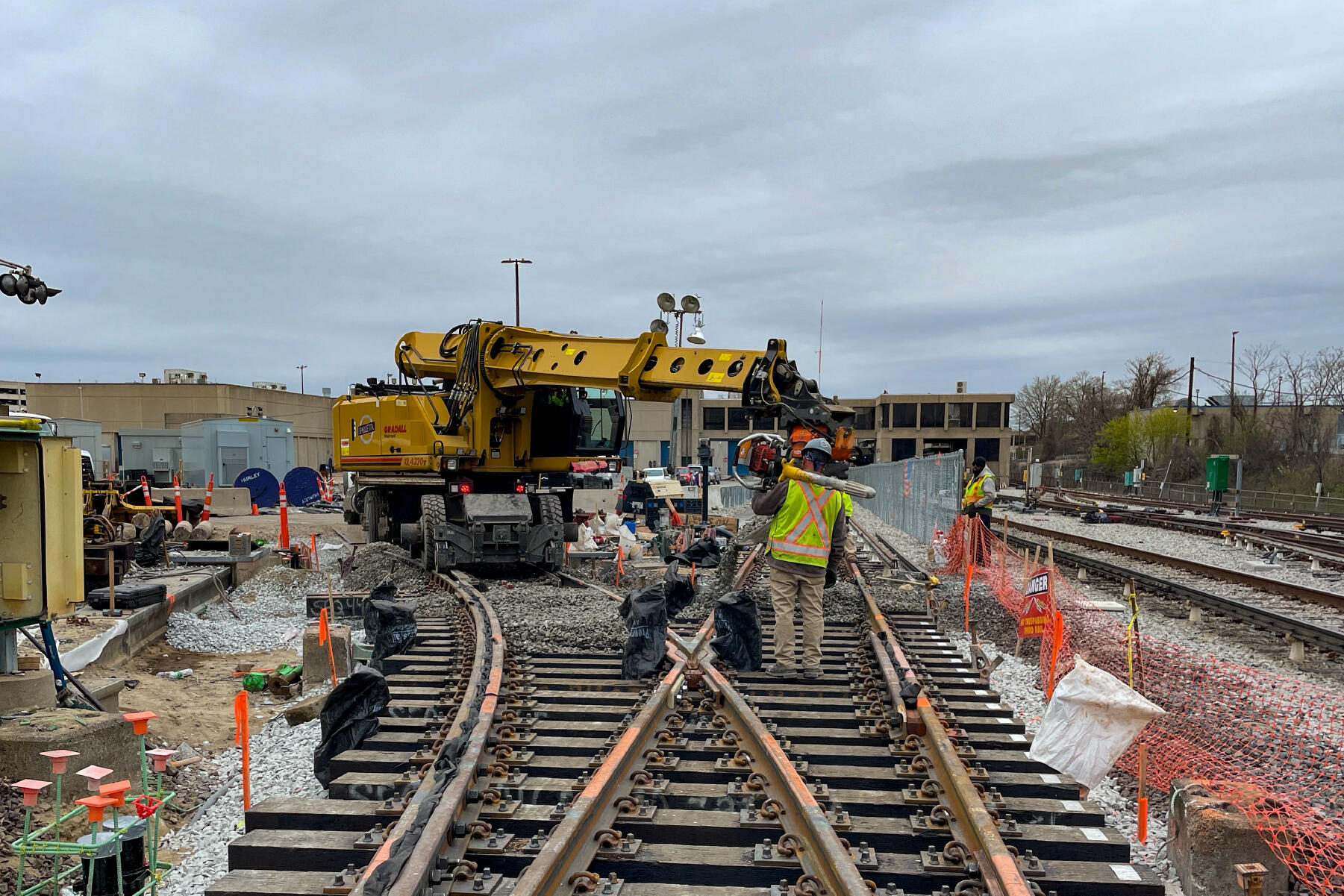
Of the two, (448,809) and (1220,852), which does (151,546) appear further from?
(1220,852)

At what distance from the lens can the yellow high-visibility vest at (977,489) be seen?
13.9 meters

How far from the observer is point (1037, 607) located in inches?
310

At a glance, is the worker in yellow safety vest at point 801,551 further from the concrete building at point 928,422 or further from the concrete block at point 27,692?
the concrete building at point 928,422

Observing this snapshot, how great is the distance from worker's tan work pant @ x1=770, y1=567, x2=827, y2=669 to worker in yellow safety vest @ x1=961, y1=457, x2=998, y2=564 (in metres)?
8.02

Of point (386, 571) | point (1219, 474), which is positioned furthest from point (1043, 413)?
point (386, 571)

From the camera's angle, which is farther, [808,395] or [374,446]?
[374,446]

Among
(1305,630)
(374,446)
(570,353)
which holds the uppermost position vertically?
(570,353)

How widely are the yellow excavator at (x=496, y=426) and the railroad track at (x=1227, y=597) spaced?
683cm

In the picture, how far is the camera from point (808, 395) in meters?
8.19

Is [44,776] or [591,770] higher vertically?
[591,770]

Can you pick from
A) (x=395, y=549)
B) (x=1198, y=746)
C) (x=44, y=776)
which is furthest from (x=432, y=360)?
(x=1198, y=746)

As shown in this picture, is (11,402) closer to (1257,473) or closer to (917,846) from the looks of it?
(917,846)

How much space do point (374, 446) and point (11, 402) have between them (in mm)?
6894

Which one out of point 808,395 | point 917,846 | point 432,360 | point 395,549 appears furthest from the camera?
point 395,549
